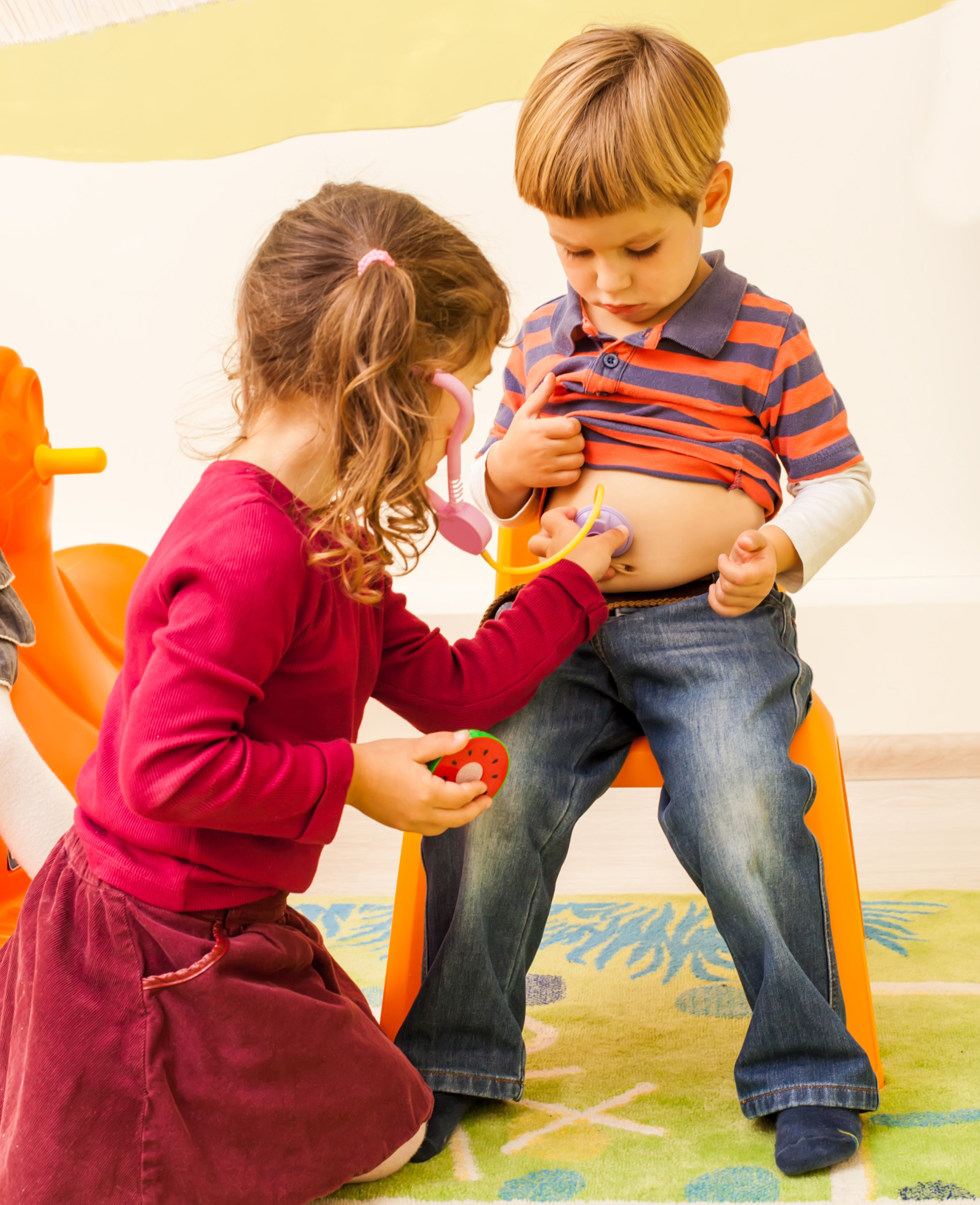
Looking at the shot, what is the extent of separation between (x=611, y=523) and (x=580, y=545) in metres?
0.04

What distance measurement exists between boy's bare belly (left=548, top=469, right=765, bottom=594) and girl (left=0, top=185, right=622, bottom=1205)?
8.8 inches

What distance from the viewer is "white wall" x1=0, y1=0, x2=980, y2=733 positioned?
165 cm

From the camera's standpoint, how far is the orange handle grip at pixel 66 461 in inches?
40.3

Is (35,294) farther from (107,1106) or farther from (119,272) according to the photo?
(107,1106)

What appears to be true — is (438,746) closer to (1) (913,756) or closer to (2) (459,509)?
(2) (459,509)

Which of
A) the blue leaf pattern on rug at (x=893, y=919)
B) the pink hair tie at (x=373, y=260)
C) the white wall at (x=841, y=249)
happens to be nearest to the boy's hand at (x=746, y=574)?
the pink hair tie at (x=373, y=260)

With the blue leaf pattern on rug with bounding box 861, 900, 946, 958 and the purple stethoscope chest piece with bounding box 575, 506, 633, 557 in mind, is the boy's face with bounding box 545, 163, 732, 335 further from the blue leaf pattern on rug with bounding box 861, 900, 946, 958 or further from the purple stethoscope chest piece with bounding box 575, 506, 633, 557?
the blue leaf pattern on rug with bounding box 861, 900, 946, 958

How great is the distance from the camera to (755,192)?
168 cm

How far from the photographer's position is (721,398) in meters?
0.94

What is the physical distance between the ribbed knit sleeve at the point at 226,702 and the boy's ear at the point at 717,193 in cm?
45

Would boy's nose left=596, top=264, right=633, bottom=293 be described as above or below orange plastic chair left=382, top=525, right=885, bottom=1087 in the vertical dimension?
above

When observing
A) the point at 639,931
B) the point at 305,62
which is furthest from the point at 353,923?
the point at 305,62

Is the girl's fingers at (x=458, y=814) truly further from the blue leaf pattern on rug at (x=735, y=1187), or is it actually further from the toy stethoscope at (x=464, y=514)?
the blue leaf pattern on rug at (x=735, y=1187)

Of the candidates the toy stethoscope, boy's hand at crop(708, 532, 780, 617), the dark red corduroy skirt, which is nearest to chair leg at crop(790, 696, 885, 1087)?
boy's hand at crop(708, 532, 780, 617)
